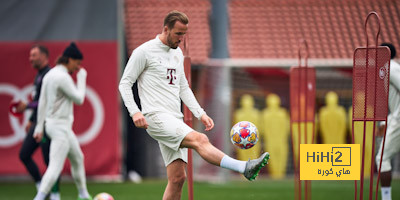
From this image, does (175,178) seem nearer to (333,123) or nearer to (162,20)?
(333,123)

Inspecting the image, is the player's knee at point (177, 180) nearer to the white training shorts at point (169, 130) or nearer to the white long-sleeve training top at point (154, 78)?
the white training shorts at point (169, 130)

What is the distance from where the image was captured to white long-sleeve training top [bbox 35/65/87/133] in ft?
32.2

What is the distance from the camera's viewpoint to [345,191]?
1319cm

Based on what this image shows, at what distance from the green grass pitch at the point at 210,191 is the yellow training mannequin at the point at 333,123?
232 centimetres

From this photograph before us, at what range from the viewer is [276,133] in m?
18.2

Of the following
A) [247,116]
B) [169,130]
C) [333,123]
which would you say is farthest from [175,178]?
[333,123]

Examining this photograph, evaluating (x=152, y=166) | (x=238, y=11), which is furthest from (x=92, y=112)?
(x=238, y=11)

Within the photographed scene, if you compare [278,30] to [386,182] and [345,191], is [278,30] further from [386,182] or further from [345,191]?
[386,182]

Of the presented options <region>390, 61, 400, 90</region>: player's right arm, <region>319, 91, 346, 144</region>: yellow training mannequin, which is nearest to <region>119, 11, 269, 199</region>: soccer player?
<region>390, 61, 400, 90</region>: player's right arm

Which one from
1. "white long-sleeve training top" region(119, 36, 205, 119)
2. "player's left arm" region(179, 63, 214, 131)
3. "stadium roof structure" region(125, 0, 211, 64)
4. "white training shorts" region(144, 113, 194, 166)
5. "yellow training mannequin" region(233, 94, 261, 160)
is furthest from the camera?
"stadium roof structure" region(125, 0, 211, 64)

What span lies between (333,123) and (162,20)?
5.59m

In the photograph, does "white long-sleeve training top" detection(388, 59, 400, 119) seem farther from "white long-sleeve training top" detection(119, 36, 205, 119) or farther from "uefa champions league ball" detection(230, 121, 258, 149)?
"white long-sleeve training top" detection(119, 36, 205, 119)

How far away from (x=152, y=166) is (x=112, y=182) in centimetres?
293

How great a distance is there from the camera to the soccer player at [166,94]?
7090 mm
